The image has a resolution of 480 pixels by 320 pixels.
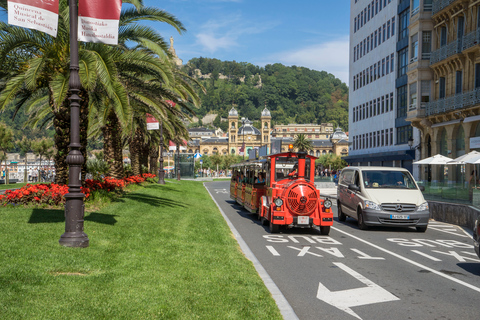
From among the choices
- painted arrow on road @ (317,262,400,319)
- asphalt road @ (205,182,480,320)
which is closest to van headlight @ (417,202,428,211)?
asphalt road @ (205,182,480,320)

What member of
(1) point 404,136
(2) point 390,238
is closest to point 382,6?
(1) point 404,136

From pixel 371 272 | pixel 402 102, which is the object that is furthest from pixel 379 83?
pixel 371 272

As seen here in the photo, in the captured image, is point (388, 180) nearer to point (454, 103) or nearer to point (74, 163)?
point (74, 163)

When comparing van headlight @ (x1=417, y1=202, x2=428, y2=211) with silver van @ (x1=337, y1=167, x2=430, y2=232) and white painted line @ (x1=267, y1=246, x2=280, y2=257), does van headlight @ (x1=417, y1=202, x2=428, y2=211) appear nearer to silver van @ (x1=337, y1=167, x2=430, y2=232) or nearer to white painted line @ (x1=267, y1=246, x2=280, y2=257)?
silver van @ (x1=337, y1=167, x2=430, y2=232)

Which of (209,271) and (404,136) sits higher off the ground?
(404,136)

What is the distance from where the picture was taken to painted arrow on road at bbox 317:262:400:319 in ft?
22.0

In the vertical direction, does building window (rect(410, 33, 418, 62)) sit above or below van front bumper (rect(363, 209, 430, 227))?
above

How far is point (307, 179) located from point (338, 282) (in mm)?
7266

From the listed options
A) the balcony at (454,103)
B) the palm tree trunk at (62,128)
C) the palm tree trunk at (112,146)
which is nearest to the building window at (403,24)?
the balcony at (454,103)

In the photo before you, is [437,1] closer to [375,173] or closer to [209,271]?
[375,173]

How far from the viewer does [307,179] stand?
49.8 ft

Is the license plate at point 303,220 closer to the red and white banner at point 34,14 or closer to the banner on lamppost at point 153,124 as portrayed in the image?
the red and white banner at point 34,14

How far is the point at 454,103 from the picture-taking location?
103 ft

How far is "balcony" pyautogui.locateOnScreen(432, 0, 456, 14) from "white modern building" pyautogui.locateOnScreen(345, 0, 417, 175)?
824cm
